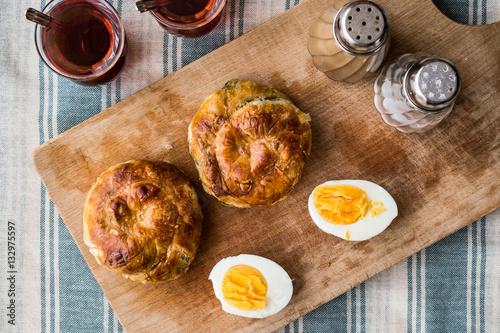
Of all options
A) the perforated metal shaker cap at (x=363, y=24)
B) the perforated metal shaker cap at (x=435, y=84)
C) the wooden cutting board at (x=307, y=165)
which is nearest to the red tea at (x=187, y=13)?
the wooden cutting board at (x=307, y=165)

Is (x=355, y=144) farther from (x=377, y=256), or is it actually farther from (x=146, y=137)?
(x=146, y=137)

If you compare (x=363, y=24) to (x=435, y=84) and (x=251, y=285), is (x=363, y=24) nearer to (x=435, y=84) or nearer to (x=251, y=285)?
(x=435, y=84)

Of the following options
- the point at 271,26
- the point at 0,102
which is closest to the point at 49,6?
the point at 0,102

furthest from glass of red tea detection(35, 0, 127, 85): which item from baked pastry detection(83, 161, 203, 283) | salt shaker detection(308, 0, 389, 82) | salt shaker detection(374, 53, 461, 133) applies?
salt shaker detection(374, 53, 461, 133)

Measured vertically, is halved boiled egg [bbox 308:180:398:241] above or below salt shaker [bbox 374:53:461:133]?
below

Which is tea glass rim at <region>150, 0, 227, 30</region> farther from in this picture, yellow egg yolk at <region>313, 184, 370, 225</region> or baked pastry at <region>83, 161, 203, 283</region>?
yellow egg yolk at <region>313, 184, 370, 225</region>

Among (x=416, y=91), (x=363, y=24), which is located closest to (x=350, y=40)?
(x=363, y=24)
